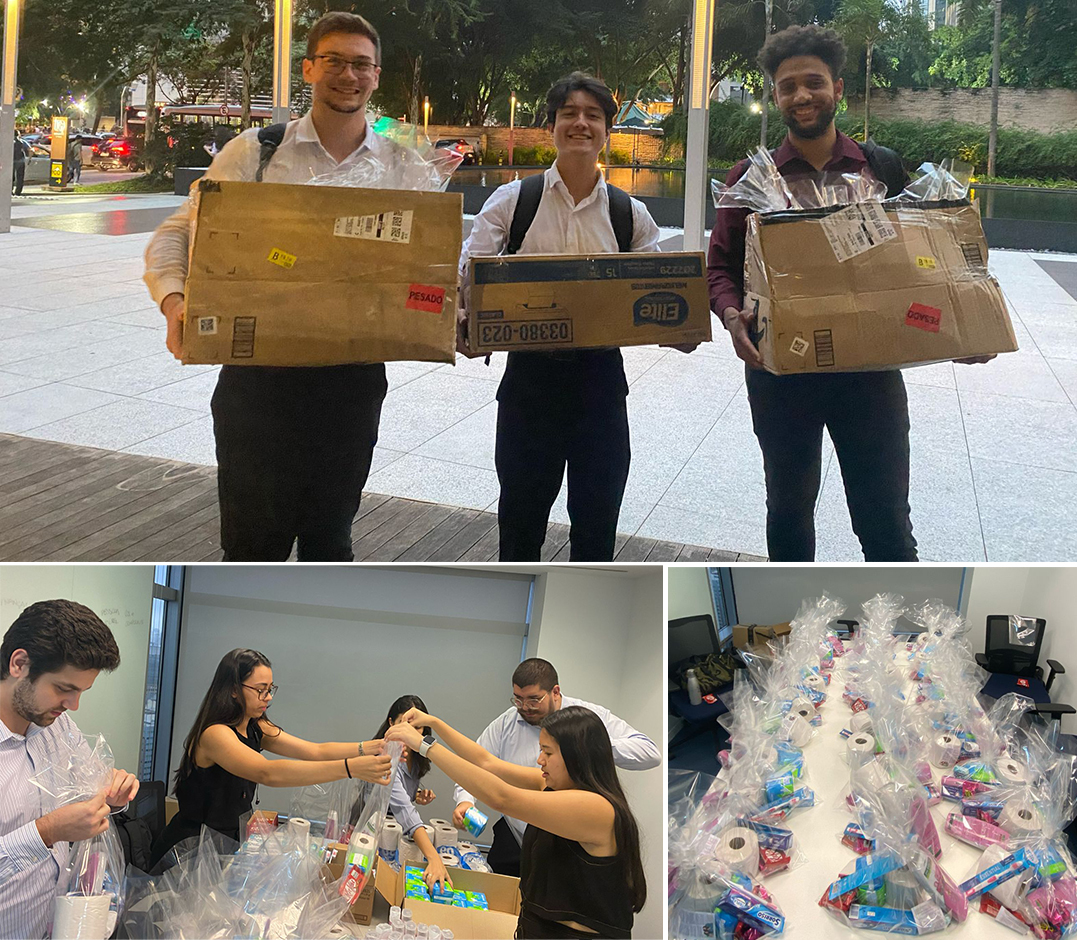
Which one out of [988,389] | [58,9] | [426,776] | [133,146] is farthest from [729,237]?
[58,9]

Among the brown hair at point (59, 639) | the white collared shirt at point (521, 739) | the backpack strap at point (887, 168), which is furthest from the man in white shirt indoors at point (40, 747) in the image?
the backpack strap at point (887, 168)

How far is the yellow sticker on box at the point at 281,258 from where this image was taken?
1928mm

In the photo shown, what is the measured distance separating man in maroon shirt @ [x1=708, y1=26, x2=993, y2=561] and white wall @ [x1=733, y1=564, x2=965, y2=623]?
0.25 m

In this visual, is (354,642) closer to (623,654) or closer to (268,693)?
(268,693)

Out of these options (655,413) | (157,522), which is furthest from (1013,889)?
(157,522)

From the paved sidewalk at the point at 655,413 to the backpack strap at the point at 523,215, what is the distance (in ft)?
4.04

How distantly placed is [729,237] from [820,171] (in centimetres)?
24

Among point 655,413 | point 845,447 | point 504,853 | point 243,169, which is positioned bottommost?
point 504,853

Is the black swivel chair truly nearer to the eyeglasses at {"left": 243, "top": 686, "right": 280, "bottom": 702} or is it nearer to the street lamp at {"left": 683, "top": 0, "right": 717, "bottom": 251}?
the eyeglasses at {"left": 243, "top": 686, "right": 280, "bottom": 702}

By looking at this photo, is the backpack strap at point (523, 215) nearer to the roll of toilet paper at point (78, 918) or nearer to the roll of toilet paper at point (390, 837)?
the roll of toilet paper at point (390, 837)

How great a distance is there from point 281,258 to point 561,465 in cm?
80

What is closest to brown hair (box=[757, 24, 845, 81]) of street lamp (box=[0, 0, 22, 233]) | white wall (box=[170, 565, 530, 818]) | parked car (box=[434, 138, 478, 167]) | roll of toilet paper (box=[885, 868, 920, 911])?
parked car (box=[434, 138, 478, 167])

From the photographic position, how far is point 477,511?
3342mm

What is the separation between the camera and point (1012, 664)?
2473mm
